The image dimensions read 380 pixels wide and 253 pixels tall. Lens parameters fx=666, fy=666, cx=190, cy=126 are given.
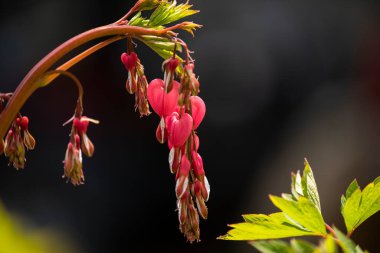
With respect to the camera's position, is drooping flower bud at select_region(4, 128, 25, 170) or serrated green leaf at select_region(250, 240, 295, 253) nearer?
serrated green leaf at select_region(250, 240, 295, 253)

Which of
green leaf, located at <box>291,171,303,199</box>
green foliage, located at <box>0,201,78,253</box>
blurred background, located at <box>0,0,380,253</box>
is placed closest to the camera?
green foliage, located at <box>0,201,78,253</box>

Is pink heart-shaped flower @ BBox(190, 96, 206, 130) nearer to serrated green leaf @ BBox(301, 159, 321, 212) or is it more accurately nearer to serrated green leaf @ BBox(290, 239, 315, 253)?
serrated green leaf @ BBox(301, 159, 321, 212)

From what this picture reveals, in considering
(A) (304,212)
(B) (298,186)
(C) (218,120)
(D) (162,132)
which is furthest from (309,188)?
(C) (218,120)

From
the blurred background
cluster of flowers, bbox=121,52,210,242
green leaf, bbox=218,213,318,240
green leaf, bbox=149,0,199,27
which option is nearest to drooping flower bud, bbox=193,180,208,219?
cluster of flowers, bbox=121,52,210,242

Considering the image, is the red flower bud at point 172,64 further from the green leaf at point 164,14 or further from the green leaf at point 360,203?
the green leaf at point 360,203

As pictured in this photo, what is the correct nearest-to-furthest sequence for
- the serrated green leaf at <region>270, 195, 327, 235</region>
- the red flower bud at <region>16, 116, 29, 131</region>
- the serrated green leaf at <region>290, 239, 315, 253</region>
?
the serrated green leaf at <region>290, 239, 315, 253</region>
the serrated green leaf at <region>270, 195, 327, 235</region>
the red flower bud at <region>16, 116, 29, 131</region>

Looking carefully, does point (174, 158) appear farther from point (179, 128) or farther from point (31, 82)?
point (31, 82)

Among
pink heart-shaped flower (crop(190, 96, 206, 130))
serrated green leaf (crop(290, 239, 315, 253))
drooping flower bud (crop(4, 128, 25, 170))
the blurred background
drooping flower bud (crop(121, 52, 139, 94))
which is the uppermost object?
drooping flower bud (crop(121, 52, 139, 94))

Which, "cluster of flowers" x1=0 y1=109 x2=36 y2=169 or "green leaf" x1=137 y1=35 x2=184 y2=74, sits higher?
"green leaf" x1=137 y1=35 x2=184 y2=74
